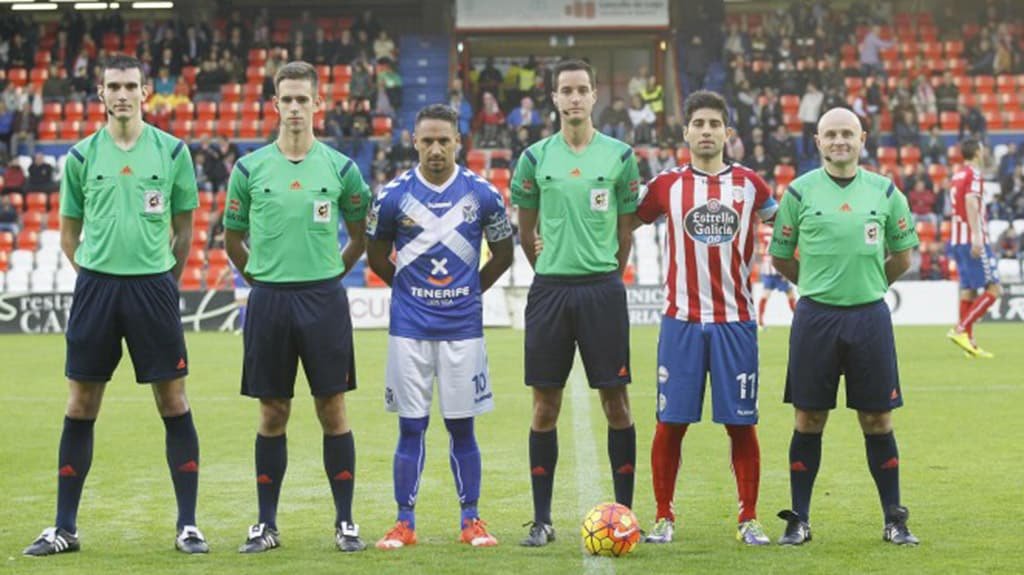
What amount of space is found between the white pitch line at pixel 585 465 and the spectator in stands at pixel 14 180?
57.0ft

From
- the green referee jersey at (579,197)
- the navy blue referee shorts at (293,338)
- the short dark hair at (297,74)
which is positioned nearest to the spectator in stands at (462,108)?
the green referee jersey at (579,197)

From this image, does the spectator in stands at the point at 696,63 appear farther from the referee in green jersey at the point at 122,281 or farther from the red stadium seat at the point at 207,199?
the referee in green jersey at the point at 122,281

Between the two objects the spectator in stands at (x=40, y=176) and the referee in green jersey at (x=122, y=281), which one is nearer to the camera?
the referee in green jersey at (x=122, y=281)

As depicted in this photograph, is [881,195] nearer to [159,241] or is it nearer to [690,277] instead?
[690,277]

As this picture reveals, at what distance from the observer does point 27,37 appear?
34219 mm

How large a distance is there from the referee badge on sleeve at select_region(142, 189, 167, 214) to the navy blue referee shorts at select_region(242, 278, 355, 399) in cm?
55

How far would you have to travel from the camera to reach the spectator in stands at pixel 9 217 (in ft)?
93.1

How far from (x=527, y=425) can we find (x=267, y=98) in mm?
20761

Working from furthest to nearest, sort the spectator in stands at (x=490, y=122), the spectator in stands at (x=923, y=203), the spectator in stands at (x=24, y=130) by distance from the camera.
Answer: the spectator in stands at (x=24, y=130) → the spectator in stands at (x=490, y=122) → the spectator in stands at (x=923, y=203)

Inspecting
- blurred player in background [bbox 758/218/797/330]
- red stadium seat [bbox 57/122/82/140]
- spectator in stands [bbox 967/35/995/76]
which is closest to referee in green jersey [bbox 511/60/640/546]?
blurred player in background [bbox 758/218/797/330]

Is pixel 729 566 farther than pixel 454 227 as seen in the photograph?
No

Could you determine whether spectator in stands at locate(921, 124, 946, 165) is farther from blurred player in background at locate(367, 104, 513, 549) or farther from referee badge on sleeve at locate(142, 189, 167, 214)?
referee badge on sleeve at locate(142, 189, 167, 214)

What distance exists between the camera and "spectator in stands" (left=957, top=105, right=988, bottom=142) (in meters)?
30.1

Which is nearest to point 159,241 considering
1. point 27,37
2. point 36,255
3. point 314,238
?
point 314,238
